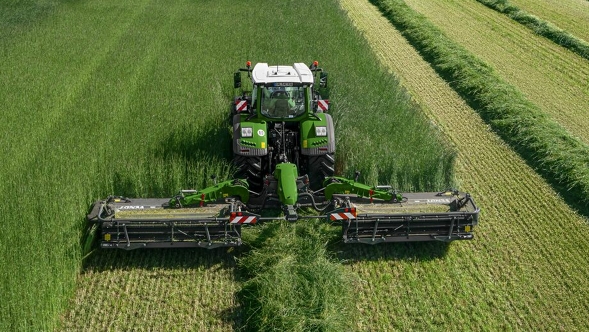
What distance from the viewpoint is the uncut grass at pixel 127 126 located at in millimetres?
5879

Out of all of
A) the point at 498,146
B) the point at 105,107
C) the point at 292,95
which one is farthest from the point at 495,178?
the point at 105,107

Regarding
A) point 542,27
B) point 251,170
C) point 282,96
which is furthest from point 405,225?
point 542,27

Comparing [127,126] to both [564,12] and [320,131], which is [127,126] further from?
[564,12]

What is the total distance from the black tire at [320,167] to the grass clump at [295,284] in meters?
1.01

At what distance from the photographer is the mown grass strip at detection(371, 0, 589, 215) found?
8898 mm

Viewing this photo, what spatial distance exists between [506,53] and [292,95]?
11.0 m

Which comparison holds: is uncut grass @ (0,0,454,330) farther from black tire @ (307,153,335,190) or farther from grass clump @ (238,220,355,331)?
black tire @ (307,153,335,190)

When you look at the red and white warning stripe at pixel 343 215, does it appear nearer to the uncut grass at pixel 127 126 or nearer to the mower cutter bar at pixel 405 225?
the mower cutter bar at pixel 405 225

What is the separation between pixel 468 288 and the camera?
630cm

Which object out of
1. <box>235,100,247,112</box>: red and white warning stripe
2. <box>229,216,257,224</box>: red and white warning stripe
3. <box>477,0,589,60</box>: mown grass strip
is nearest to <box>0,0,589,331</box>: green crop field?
<box>229,216,257,224</box>: red and white warning stripe

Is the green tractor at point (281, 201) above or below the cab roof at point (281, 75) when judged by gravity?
below

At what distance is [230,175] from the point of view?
7.82m

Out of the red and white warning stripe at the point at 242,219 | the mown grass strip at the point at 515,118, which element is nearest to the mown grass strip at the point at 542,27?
the mown grass strip at the point at 515,118

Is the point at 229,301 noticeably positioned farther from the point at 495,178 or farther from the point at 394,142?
the point at 495,178
